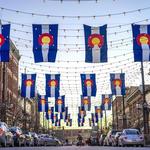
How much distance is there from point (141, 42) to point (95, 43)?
2997 millimetres

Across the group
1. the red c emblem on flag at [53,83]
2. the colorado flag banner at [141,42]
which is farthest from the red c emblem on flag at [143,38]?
the red c emblem on flag at [53,83]

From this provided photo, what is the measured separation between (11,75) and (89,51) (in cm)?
5608

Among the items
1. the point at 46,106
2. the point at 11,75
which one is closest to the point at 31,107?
the point at 11,75

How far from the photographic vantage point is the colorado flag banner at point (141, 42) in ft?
98.8

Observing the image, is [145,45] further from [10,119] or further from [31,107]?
[31,107]

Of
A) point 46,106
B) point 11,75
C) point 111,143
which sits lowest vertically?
point 111,143

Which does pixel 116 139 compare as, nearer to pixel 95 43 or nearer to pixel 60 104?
pixel 95 43

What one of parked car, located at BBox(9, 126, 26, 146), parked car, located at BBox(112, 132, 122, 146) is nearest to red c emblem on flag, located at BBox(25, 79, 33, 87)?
parked car, located at BBox(9, 126, 26, 146)

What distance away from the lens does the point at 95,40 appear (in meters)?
29.8

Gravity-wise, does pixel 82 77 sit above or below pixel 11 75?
below

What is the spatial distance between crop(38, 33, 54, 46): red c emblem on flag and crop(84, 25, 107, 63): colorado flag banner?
2202 mm

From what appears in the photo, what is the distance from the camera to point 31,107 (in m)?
122

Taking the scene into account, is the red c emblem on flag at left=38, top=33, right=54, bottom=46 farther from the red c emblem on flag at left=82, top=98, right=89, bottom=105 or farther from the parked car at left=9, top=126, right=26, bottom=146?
the red c emblem on flag at left=82, top=98, right=89, bottom=105

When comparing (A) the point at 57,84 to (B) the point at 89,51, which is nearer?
(B) the point at 89,51
